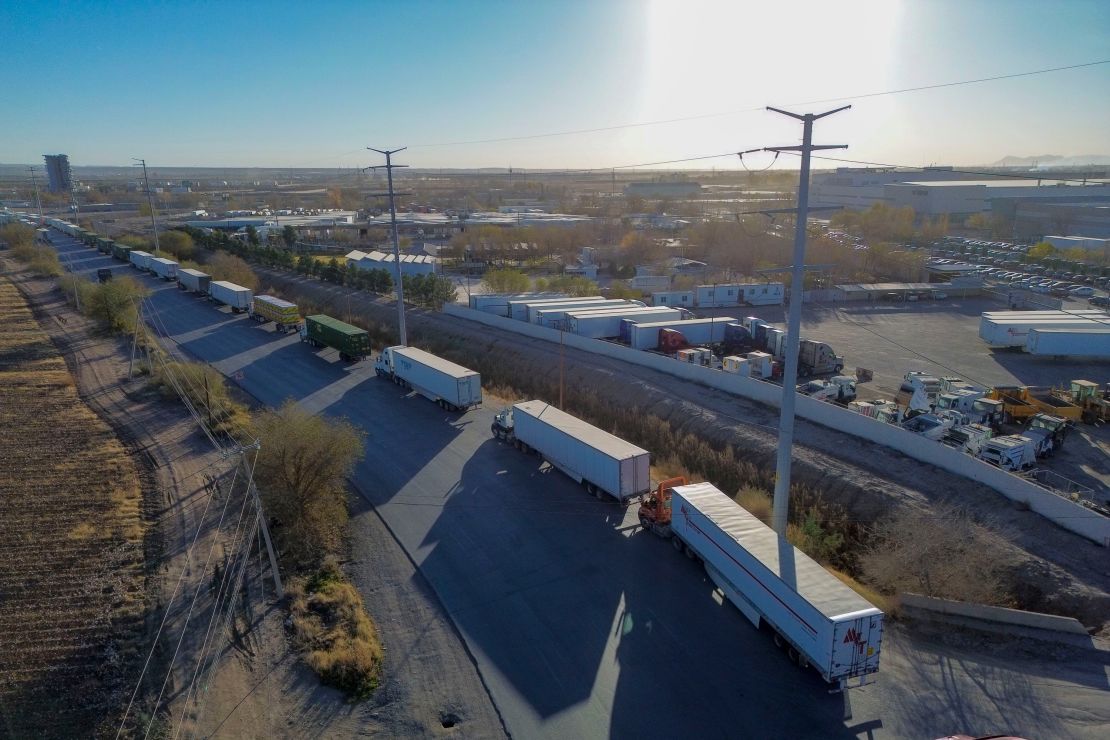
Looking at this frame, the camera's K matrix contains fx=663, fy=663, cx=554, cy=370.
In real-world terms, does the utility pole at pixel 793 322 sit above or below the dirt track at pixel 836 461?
above

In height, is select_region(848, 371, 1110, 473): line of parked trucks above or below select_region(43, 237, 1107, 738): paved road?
above

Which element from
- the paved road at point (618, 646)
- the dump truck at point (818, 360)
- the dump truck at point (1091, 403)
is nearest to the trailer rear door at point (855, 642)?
the paved road at point (618, 646)

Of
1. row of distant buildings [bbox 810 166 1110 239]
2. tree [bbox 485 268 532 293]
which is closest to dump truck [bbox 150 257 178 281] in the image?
tree [bbox 485 268 532 293]

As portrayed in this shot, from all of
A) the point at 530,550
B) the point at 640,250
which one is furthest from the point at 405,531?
the point at 640,250

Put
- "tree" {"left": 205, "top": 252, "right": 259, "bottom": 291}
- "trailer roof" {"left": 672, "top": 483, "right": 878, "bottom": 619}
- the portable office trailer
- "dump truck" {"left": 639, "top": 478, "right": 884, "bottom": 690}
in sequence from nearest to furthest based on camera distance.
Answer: "dump truck" {"left": 639, "top": 478, "right": 884, "bottom": 690} → "trailer roof" {"left": 672, "top": 483, "right": 878, "bottom": 619} → the portable office trailer → "tree" {"left": 205, "top": 252, "right": 259, "bottom": 291}

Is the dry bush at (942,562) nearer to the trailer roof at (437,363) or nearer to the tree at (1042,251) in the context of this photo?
the trailer roof at (437,363)

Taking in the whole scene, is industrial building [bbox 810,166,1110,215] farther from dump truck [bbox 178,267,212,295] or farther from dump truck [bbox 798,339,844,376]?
dump truck [bbox 178,267,212,295]
